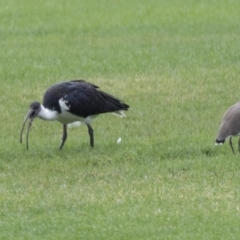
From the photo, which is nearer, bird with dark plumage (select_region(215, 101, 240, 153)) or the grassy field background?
the grassy field background

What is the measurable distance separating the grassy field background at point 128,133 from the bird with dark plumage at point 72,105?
1.20ft

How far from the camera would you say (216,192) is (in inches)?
381

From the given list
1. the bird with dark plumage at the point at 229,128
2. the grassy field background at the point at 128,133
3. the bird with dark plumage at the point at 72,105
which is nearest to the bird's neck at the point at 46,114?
the bird with dark plumage at the point at 72,105

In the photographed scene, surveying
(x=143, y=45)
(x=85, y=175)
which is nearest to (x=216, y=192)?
(x=85, y=175)

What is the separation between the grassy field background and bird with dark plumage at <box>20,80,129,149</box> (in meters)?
0.36

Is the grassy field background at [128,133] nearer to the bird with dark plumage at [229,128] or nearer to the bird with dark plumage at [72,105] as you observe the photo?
the bird with dark plumage at [229,128]

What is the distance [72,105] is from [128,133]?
4.63ft

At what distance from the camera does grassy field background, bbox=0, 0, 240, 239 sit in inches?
348

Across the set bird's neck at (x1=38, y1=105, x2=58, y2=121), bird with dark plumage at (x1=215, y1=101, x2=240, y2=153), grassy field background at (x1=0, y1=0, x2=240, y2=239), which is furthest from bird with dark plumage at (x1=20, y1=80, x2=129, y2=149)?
bird with dark plumage at (x1=215, y1=101, x2=240, y2=153)

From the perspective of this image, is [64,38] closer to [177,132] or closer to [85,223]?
[177,132]

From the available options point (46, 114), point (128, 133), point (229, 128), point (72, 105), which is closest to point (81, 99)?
point (72, 105)

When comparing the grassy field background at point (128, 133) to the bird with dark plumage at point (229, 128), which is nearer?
the grassy field background at point (128, 133)

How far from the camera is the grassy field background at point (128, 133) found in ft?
29.0

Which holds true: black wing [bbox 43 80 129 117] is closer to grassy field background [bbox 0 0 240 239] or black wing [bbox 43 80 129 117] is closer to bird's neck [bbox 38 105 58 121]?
bird's neck [bbox 38 105 58 121]
